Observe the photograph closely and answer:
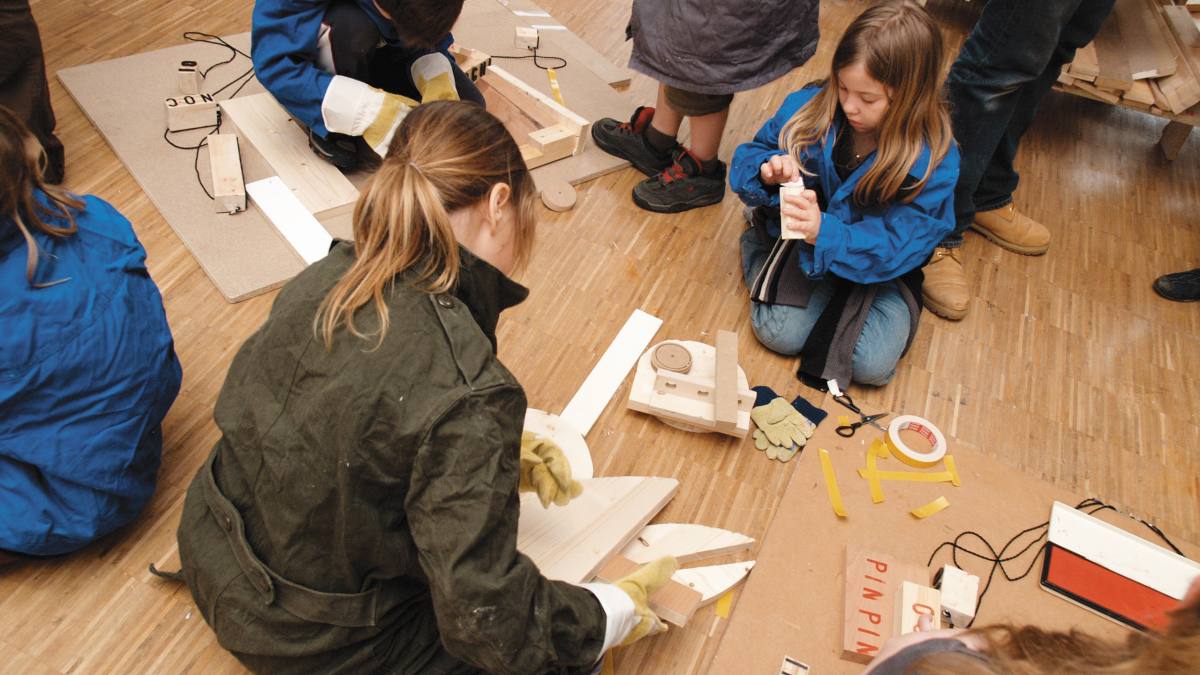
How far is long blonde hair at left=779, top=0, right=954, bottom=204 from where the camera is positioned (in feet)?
5.97

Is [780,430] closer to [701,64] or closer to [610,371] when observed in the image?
[610,371]

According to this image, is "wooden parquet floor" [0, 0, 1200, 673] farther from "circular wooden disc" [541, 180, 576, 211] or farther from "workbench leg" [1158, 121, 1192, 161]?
"workbench leg" [1158, 121, 1192, 161]

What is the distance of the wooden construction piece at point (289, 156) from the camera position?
2328 millimetres

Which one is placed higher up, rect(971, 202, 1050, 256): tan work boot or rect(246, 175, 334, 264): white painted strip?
rect(246, 175, 334, 264): white painted strip

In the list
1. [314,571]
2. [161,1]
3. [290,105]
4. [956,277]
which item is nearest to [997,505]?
[956,277]

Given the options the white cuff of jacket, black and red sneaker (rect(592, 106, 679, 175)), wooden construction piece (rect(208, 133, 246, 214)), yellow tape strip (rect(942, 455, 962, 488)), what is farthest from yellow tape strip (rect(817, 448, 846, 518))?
wooden construction piece (rect(208, 133, 246, 214))

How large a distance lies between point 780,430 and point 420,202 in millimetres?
1222

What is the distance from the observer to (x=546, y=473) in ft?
4.82

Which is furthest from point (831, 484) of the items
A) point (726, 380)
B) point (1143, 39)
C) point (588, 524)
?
point (1143, 39)

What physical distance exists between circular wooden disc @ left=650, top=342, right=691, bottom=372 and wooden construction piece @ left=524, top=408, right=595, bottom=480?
280 millimetres

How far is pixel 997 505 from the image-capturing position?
1.84 metres

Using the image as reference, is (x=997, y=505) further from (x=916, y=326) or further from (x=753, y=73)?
(x=753, y=73)

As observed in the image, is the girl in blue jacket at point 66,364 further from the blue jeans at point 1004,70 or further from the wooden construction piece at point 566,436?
the blue jeans at point 1004,70

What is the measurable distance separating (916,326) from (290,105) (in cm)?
192
